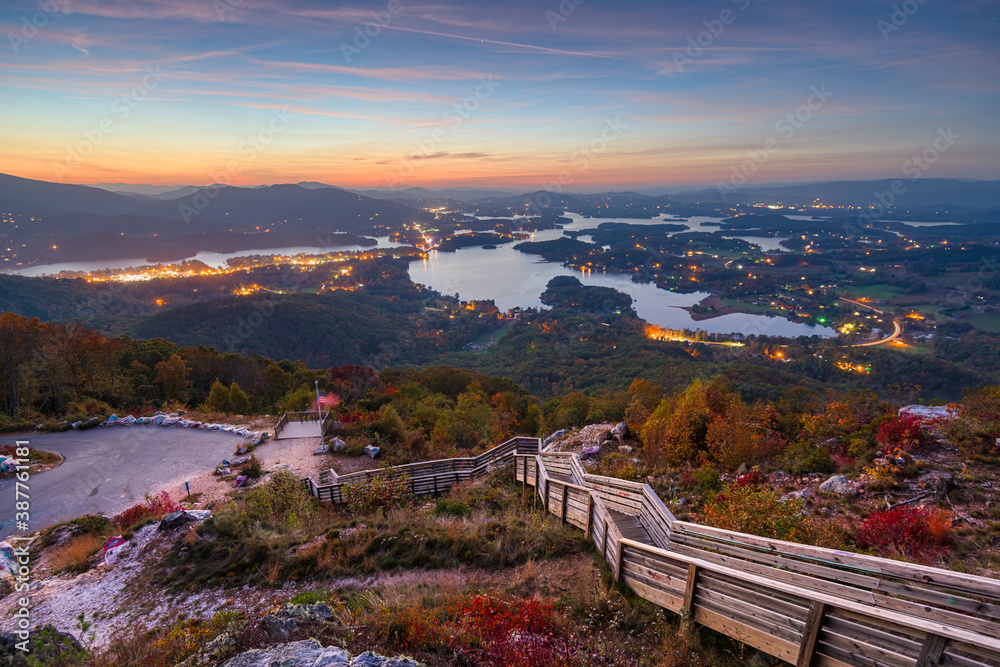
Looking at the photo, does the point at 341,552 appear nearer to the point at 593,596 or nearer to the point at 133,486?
the point at 593,596

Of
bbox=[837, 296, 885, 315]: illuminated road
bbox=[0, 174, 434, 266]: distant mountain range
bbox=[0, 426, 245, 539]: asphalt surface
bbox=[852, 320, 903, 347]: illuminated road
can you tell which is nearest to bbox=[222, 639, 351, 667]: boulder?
bbox=[0, 426, 245, 539]: asphalt surface

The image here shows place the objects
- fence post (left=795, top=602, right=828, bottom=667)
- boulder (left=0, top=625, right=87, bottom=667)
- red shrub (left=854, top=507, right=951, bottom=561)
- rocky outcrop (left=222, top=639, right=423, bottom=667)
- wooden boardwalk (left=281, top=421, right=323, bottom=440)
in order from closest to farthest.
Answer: fence post (left=795, top=602, right=828, bottom=667)
rocky outcrop (left=222, top=639, right=423, bottom=667)
boulder (left=0, top=625, right=87, bottom=667)
red shrub (left=854, top=507, right=951, bottom=561)
wooden boardwalk (left=281, top=421, right=323, bottom=440)

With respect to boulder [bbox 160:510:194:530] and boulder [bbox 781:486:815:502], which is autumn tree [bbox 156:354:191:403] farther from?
boulder [bbox 781:486:815:502]

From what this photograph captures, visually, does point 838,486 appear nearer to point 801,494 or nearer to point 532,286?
point 801,494

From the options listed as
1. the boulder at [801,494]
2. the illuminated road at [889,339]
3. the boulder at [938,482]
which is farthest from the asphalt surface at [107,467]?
the illuminated road at [889,339]

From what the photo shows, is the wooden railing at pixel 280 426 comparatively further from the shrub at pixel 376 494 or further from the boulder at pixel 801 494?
the boulder at pixel 801 494

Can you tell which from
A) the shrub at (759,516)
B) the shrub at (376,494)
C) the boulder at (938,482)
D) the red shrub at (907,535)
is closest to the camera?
the shrub at (759,516)
